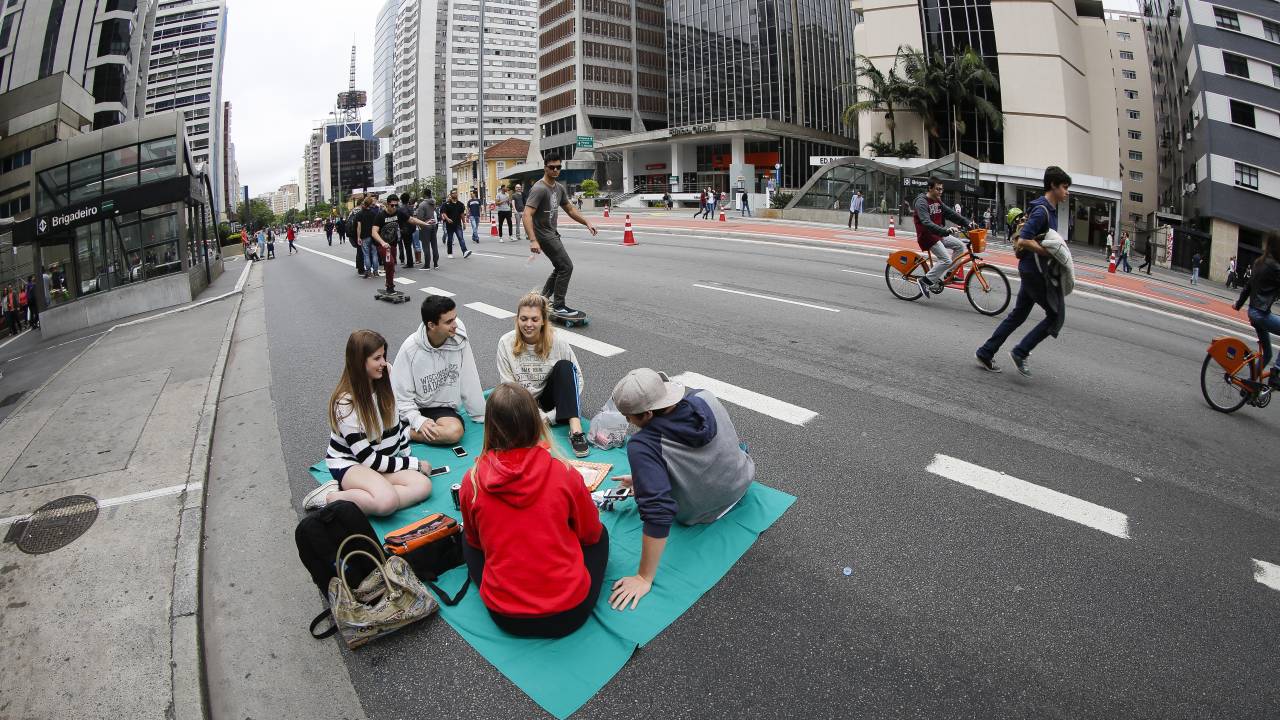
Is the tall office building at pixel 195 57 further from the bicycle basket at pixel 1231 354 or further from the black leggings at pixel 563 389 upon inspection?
the bicycle basket at pixel 1231 354

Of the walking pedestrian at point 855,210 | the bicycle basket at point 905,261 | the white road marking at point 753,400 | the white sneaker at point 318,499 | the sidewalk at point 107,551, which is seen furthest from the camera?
the walking pedestrian at point 855,210

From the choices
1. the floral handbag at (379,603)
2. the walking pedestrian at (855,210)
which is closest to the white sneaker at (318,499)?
the floral handbag at (379,603)

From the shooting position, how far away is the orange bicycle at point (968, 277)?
32.2 ft

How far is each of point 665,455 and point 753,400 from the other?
2779mm

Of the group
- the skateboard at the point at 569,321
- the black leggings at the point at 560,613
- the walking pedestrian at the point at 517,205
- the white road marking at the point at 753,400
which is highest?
the walking pedestrian at the point at 517,205

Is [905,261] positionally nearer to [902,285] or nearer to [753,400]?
[902,285]

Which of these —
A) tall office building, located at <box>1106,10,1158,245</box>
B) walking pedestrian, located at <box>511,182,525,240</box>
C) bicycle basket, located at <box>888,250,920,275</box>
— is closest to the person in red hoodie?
bicycle basket, located at <box>888,250,920,275</box>

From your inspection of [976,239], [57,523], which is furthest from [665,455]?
[976,239]

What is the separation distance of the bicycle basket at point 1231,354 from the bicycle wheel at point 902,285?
15.4 feet

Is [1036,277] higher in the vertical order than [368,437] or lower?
higher

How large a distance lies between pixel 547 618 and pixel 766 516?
160 cm

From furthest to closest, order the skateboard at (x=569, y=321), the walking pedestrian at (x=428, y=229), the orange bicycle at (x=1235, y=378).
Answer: the walking pedestrian at (x=428, y=229) < the skateboard at (x=569, y=321) < the orange bicycle at (x=1235, y=378)

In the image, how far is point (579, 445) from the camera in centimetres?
495

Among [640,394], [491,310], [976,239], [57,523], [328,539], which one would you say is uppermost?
[976,239]
